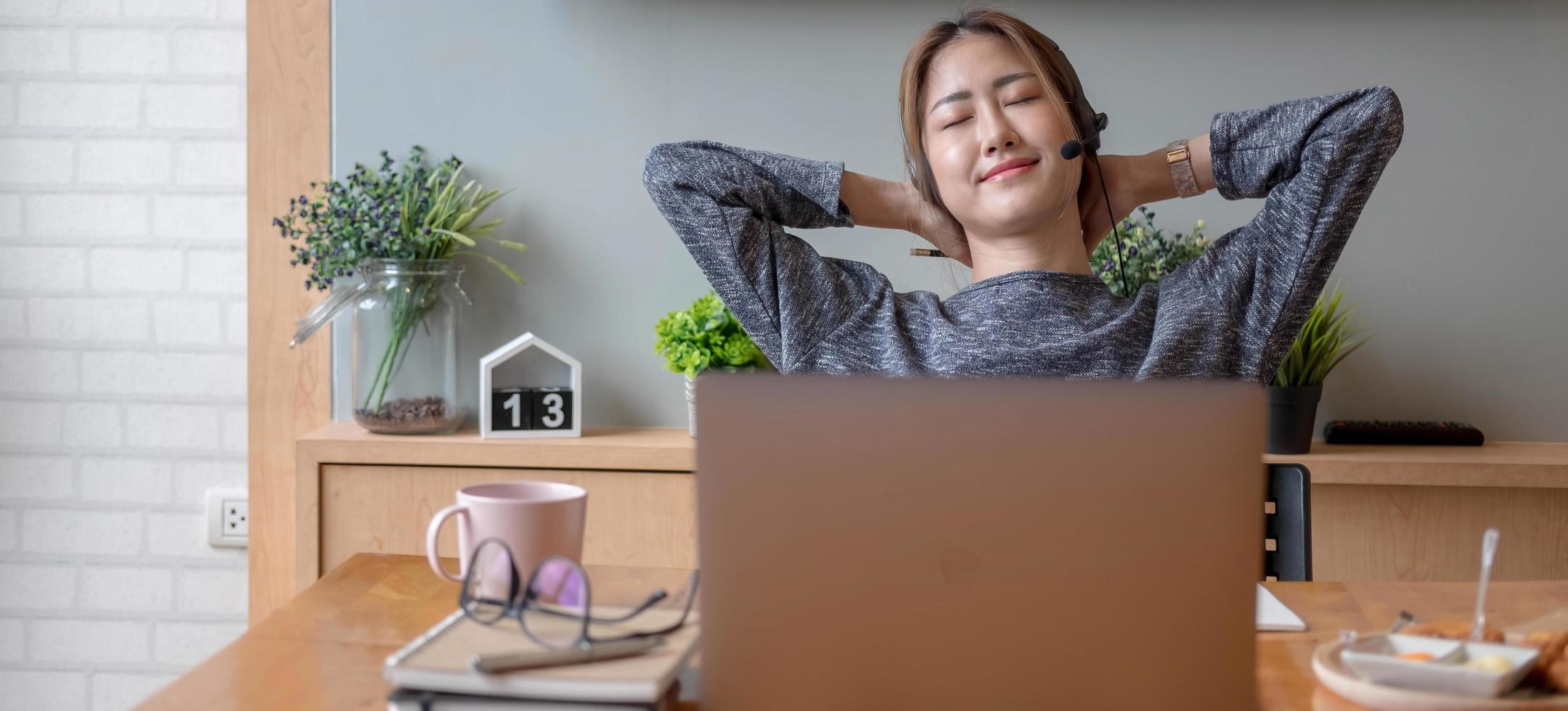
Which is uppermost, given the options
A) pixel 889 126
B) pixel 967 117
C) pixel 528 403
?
pixel 889 126

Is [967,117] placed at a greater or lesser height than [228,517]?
greater

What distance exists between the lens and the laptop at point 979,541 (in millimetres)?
549

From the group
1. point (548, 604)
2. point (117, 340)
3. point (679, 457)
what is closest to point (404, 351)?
point (679, 457)

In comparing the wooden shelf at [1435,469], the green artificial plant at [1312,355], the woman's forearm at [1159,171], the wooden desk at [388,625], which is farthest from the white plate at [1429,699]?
the green artificial plant at [1312,355]

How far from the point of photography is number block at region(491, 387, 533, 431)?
183 centimetres

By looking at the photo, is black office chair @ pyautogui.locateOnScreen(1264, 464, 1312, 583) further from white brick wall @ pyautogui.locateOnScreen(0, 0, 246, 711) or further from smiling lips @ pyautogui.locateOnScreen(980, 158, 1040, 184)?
white brick wall @ pyautogui.locateOnScreen(0, 0, 246, 711)

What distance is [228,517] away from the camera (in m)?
2.08

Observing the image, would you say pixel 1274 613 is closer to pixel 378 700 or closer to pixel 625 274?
pixel 378 700

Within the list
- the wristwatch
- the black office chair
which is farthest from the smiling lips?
the black office chair

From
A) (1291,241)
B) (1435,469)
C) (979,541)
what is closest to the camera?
(979,541)

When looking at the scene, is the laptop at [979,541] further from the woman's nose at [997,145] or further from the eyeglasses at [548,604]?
the woman's nose at [997,145]

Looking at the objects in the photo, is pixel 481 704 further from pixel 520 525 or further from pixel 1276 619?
pixel 1276 619

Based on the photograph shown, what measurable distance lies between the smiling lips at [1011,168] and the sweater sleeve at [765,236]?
7.2 inches

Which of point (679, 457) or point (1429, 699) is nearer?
point (1429, 699)
